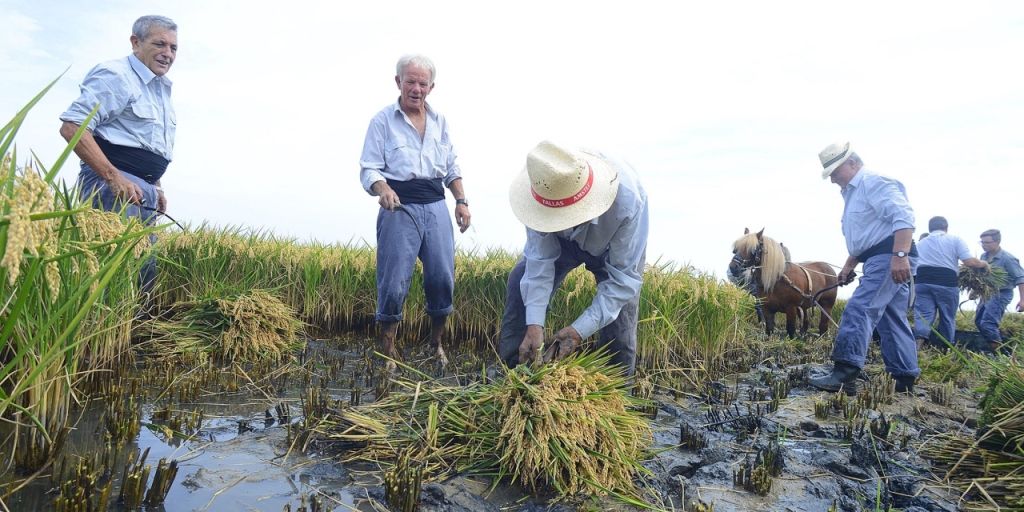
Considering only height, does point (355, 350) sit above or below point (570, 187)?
below

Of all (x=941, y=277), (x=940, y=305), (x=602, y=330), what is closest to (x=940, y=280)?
(x=941, y=277)

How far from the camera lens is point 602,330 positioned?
370 centimetres

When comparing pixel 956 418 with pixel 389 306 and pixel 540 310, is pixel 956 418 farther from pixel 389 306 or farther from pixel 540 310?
pixel 389 306

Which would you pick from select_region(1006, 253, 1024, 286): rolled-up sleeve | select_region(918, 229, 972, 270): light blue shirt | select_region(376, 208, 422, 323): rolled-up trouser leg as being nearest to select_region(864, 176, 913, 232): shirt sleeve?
select_region(376, 208, 422, 323): rolled-up trouser leg

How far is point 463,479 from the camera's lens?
241 centimetres

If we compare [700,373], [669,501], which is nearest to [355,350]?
[700,373]

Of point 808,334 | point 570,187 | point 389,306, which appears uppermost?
point 570,187

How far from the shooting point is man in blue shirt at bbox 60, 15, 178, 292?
3613 millimetres

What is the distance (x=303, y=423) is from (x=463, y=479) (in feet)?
3.04

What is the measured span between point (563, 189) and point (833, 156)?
11.6ft

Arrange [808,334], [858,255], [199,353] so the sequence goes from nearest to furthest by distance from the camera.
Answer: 1. [199,353]
2. [858,255]
3. [808,334]

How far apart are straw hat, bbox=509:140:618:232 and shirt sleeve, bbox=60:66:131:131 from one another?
277cm

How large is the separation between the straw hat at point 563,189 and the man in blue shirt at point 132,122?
239 centimetres

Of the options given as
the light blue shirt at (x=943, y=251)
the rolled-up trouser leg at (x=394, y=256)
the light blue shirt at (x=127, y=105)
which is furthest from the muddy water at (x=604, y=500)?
the light blue shirt at (x=943, y=251)
